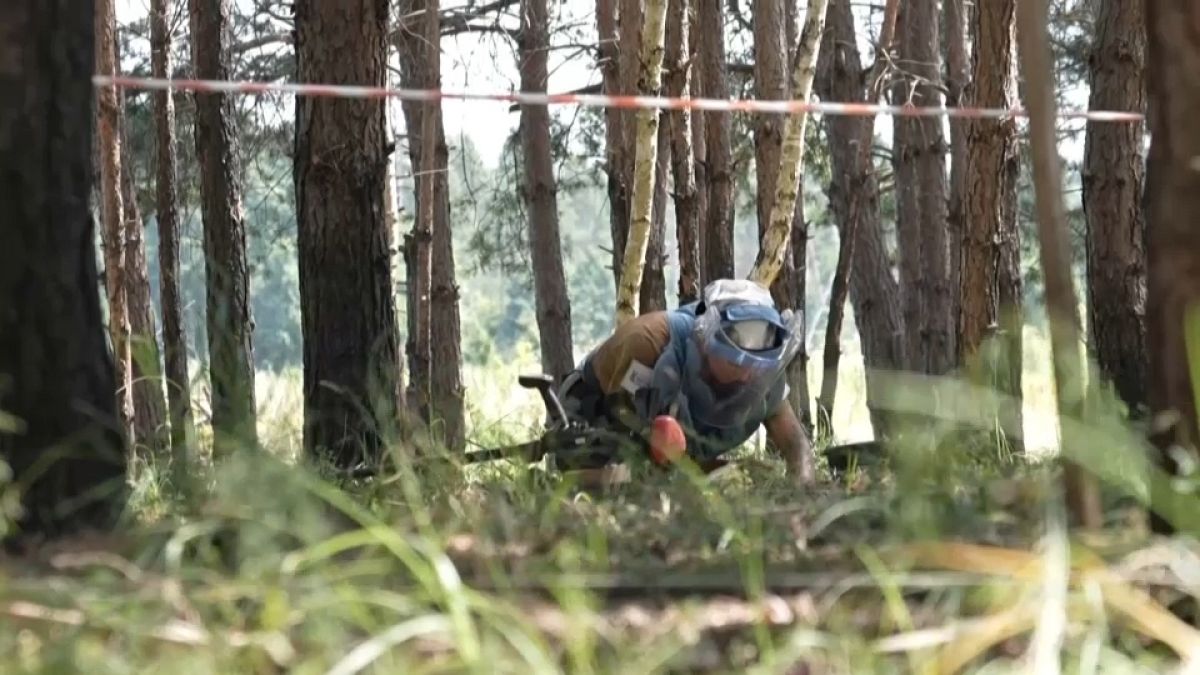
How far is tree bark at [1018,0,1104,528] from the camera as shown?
8.54 feet

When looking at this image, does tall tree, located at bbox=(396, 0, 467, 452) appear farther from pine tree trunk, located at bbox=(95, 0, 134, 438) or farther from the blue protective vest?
the blue protective vest

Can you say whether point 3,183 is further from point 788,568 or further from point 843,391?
point 843,391

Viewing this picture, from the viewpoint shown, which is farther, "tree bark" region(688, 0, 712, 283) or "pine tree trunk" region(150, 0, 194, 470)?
"tree bark" region(688, 0, 712, 283)

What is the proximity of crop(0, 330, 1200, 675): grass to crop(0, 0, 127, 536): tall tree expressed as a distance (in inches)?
10.3

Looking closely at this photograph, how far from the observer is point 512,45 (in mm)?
16062

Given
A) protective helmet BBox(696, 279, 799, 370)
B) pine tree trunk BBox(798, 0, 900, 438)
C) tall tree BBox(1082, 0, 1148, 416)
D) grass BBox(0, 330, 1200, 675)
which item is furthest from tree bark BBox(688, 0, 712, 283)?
grass BBox(0, 330, 1200, 675)

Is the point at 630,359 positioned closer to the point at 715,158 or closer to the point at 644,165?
the point at 644,165

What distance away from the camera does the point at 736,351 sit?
20.0 ft

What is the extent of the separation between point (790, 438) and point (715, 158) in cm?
545

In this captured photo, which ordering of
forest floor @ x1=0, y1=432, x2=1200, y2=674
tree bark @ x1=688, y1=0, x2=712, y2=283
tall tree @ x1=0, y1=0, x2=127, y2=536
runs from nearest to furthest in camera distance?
forest floor @ x1=0, y1=432, x2=1200, y2=674
tall tree @ x1=0, y1=0, x2=127, y2=536
tree bark @ x1=688, y1=0, x2=712, y2=283

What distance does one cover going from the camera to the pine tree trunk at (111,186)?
966 cm

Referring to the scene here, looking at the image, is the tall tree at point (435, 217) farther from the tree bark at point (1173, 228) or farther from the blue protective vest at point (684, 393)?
the tree bark at point (1173, 228)

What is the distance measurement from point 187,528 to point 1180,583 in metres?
1.53

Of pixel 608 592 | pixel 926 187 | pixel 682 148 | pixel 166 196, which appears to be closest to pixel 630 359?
pixel 682 148
